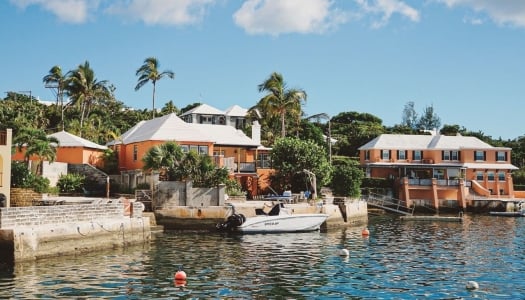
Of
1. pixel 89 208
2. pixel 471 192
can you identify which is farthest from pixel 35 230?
pixel 471 192

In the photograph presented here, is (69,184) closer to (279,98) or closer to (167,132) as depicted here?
(167,132)

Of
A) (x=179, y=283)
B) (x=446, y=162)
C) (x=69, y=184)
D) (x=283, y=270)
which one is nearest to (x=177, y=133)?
(x=69, y=184)

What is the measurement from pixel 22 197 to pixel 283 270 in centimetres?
2368

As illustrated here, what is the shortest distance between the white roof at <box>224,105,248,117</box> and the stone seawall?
5151 centimetres

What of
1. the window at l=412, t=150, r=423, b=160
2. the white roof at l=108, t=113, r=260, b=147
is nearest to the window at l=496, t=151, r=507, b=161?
the window at l=412, t=150, r=423, b=160

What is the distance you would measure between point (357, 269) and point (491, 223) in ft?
99.9

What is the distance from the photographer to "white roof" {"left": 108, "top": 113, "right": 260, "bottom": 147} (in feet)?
159

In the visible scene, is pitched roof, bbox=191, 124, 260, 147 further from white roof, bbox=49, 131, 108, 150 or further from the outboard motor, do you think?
the outboard motor

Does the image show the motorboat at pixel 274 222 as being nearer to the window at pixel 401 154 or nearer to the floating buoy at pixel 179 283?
the floating buoy at pixel 179 283

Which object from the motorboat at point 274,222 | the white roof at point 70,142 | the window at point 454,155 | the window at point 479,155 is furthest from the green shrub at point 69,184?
the window at point 479,155

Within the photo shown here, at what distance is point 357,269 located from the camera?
24062 millimetres

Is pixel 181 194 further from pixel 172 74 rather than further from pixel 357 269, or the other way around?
pixel 172 74

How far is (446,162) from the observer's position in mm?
72688

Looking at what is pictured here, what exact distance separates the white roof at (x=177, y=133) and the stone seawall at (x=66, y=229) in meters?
16.8
